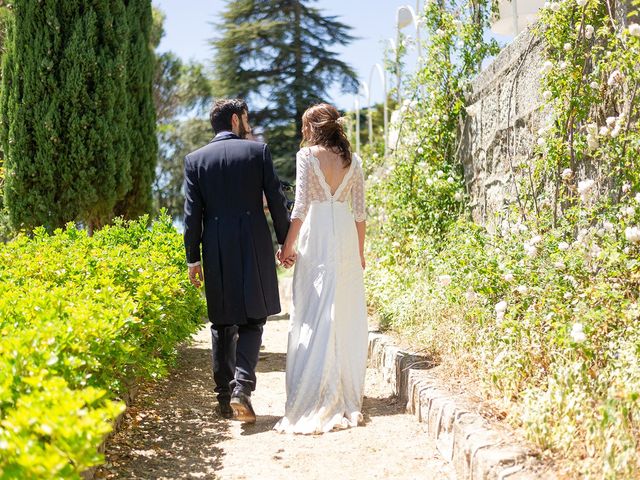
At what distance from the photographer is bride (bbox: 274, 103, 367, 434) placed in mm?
3895

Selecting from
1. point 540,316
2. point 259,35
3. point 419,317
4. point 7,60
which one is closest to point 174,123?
point 259,35

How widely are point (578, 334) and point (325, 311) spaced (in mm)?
1586

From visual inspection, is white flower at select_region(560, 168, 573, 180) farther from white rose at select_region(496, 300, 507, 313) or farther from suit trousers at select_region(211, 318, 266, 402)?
suit trousers at select_region(211, 318, 266, 402)

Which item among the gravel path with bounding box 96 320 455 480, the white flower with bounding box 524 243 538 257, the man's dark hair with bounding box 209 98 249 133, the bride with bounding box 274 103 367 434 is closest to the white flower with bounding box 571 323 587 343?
the gravel path with bounding box 96 320 455 480

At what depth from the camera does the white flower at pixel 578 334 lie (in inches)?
108

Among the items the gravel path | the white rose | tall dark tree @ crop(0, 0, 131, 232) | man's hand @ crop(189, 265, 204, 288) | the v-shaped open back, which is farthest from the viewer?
tall dark tree @ crop(0, 0, 131, 232)

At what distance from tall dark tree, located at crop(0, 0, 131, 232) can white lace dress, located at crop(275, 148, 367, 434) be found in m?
4.43

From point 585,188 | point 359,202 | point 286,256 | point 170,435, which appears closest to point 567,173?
point 585,188

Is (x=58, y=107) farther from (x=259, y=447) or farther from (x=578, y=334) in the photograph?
(x=578, y=334)

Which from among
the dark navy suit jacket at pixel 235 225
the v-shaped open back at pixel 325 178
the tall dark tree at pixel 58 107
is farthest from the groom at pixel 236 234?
the tall dark tree at pixel 58 107

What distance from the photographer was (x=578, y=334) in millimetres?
2742

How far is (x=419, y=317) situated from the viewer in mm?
4875

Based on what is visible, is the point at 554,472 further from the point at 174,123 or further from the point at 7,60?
the point at 174,123

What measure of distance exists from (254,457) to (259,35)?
1887 cm
